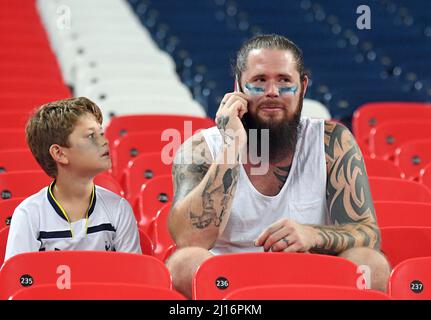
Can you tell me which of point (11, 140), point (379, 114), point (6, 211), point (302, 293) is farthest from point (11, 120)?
point (302, 293)

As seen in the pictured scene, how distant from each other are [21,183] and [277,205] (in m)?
0.96

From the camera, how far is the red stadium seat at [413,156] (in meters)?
4.32

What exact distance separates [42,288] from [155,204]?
1397 mm

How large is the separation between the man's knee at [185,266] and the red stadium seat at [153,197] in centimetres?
79

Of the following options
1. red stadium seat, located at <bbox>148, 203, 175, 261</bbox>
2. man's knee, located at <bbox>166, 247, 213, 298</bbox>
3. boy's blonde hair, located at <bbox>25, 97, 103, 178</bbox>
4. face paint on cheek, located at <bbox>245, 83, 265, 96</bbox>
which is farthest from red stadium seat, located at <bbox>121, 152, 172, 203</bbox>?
man's knee, located at <bbox>166, 247, 213, 298</bbox>

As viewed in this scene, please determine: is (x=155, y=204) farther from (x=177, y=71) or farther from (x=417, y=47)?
(x=417, y=47)

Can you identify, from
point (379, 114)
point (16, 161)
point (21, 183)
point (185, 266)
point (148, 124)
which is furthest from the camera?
point (379, 114)

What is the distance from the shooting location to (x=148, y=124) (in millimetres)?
4559

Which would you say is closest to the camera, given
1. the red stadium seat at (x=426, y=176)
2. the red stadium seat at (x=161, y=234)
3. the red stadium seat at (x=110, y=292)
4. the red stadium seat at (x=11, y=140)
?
the red stadium seat at (x=110, y=292)

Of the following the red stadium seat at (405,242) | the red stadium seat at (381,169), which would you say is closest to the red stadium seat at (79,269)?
the red stadium seat at (405,242)

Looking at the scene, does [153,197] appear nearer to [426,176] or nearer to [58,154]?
[58,154]

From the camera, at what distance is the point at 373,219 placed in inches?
117

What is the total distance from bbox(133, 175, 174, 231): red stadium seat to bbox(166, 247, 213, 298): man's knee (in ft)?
2.59

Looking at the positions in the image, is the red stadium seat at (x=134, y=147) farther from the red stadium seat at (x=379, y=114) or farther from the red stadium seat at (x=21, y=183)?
the red stadium seat at (x=379, y=114)
